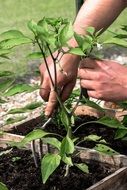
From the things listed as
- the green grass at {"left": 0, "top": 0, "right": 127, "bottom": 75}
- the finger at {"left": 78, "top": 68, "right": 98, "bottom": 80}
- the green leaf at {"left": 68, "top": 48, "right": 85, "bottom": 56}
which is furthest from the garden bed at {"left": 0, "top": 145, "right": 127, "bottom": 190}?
the green grass at {"left": 0, "top": 0, "right": 127, "bottom": 75}

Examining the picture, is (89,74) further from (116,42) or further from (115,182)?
(115,182)

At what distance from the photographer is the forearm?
8.52 ft

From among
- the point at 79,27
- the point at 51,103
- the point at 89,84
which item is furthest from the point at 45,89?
the point at 79,27

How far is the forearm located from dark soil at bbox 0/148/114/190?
0.59m

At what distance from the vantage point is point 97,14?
2645mm

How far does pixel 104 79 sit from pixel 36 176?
0.49 metres

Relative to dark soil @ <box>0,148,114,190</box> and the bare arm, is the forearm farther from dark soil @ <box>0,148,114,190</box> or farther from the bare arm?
dark soil @ <box>0,148,114,190</box>

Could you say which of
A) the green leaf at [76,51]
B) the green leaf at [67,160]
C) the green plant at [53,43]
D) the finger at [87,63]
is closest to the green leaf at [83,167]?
the green plant at [53,43]

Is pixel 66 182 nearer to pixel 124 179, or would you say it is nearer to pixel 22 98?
pixel 124 179

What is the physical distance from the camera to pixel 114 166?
254cm

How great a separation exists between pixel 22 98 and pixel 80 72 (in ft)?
12.0

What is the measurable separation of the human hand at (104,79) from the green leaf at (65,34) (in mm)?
233

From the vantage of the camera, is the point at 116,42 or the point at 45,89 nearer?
the point at 116,42

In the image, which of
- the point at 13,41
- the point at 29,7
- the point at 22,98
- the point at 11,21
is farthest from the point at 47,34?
the point at 29,7
